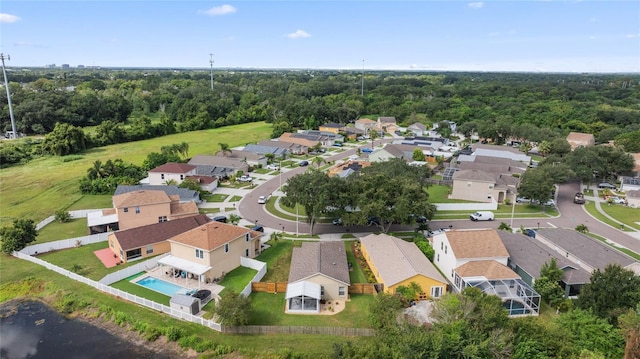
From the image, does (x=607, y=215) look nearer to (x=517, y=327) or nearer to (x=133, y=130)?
(x=517, y=327)

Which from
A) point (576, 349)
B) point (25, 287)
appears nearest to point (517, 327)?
point (576, 349)

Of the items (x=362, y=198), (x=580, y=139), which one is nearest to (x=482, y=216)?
(x=362, y=198)

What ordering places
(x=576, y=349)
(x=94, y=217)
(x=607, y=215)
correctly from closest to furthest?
(x=576, y=349) < (x=94, y=217) < (x=607, y=215)

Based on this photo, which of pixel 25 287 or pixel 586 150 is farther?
pixel 586 150

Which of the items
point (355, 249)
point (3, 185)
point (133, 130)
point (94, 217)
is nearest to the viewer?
point (355, 249)

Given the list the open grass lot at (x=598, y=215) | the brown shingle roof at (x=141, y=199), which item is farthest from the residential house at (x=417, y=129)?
the brown shingle roof at (x=141, y=199)

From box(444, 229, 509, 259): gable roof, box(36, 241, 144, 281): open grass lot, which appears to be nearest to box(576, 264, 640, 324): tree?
box(444, 229, 509, 259): gable roof

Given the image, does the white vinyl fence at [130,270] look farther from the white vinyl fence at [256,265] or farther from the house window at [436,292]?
the house window at [436,292]

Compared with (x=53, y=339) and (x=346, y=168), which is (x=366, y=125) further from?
(x=53, y=339)
